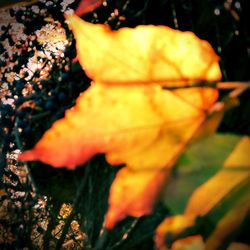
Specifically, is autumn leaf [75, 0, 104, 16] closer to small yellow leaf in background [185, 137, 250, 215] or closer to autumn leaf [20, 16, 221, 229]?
autumn leaf [20, 16, 221, 229]

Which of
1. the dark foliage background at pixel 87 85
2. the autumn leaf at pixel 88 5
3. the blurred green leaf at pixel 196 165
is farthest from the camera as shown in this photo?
the autumn leaf at pixel 88 5

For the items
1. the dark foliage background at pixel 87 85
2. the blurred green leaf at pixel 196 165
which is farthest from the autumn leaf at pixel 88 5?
the blurred green leaf at pixel 196 165

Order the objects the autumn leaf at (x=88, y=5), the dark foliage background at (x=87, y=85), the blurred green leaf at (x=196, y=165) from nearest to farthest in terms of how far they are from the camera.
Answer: the blurred green leaf at (x=196, y=165) < the dark foliage background at (x=87, y=85) < the autumn leaf at (x=88, y=5)

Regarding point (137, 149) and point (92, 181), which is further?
point (92, 181)

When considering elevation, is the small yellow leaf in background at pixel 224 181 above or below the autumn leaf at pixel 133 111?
below

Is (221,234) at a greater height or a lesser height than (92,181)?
greater

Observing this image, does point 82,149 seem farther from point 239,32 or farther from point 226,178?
point 239,32

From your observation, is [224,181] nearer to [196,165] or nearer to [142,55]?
[196,165]

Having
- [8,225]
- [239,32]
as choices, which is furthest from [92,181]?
[239,32]

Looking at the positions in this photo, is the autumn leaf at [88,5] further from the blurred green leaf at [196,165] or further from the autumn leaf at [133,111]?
the blurred green leaf at [196,165]

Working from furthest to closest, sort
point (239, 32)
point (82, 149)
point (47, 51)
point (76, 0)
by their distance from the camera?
point (47, 51)
point (76, 0)
point (239, 32)
point (82, 149)
